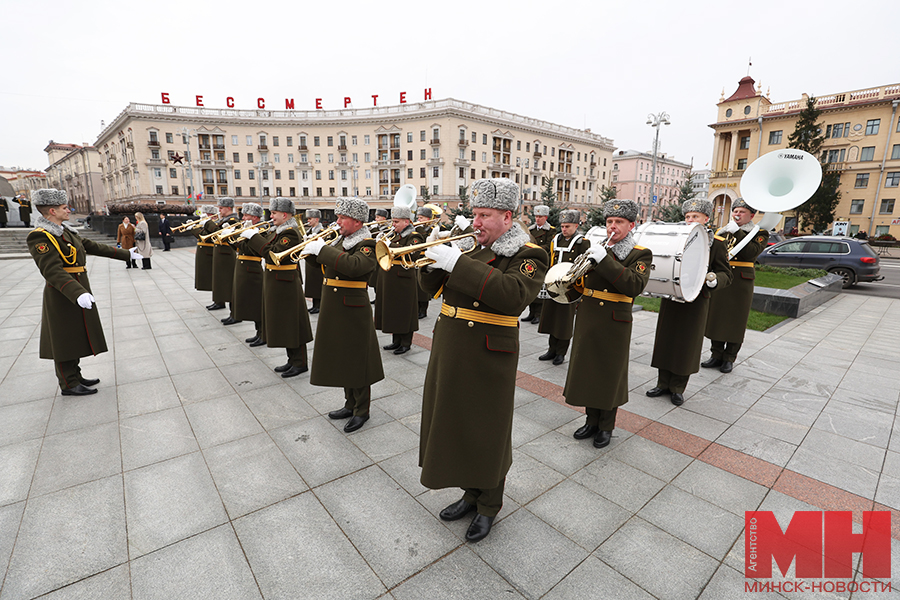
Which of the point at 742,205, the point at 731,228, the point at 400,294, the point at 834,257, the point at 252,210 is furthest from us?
the point at 834,257

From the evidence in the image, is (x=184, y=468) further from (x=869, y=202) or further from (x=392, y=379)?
(x=869, y=202)

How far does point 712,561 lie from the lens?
288 cm

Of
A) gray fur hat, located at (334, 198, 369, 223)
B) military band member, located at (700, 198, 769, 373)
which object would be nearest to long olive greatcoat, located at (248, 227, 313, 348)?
gray fur hat, located at (334, 198, 369, 223)

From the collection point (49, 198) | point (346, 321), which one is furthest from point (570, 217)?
point (49, 198)

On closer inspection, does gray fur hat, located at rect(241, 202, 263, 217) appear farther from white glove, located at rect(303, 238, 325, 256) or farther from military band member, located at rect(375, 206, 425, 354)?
white glove, located at rect(303, 238, 325, 256)

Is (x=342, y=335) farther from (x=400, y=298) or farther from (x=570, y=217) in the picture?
(x=570, y=217)

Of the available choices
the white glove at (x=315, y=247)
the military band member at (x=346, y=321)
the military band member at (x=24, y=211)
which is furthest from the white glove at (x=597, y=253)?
the military band member at (x=24, y=211)

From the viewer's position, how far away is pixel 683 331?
5.21 metres

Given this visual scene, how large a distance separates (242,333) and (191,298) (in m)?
4.34

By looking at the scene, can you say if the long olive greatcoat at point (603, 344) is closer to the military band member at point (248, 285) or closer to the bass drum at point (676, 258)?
the bass drum at point (676, 258)

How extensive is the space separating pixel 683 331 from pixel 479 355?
3.64 metres

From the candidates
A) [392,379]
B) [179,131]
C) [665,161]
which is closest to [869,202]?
[392,379]

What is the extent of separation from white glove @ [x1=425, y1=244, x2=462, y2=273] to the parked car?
18653mm

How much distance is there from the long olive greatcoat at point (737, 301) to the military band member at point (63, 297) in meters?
8.56
